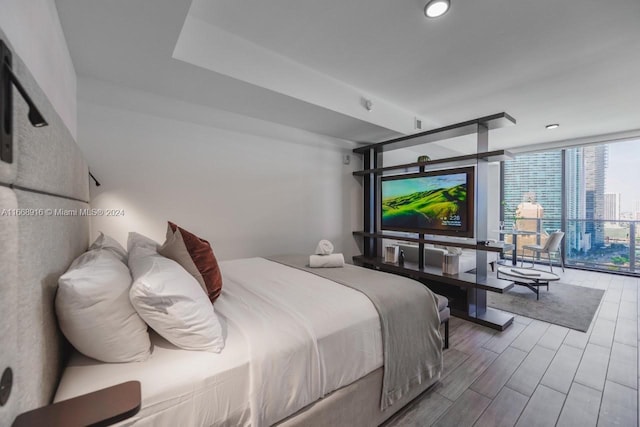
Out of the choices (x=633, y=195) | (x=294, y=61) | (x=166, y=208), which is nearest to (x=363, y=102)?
(x=294, y=61)

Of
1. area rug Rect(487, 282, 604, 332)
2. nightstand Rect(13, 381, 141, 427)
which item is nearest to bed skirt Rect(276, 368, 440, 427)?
nightstand Rect(13, 381, 141, 427)

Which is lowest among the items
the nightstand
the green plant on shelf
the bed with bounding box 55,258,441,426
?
the bed with bounding box 55,258,441,426

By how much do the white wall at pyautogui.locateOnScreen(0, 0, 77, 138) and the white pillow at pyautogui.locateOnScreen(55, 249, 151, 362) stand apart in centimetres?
76

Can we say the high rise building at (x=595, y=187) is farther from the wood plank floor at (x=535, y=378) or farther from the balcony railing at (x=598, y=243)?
the wood plank floor at (x=535, y=378)

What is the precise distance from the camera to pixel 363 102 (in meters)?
3.13

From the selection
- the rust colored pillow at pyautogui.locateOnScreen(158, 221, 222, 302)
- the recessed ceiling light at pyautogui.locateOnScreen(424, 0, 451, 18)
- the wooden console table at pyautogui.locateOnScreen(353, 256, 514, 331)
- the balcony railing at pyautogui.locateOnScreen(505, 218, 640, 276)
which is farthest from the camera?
the balcony railing at pyautogui.locateOnScreen(505, 218, 640, 276)

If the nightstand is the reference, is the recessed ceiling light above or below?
above

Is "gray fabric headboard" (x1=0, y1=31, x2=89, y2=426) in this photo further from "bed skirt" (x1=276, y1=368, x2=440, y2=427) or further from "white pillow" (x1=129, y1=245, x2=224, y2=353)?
"bed skirt" (x1=276, y1=368, x2=440, y2=427)

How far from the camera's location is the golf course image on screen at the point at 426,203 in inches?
118

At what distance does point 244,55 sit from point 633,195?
23.3ft

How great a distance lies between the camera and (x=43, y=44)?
1218 mm

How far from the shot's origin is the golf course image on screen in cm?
300

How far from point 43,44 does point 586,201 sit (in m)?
8.04

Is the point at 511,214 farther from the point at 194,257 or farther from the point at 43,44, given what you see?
the point at 43,44
